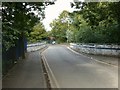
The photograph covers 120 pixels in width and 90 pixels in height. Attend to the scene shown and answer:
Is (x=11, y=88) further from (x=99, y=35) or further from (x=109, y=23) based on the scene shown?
(x=99, y=35)

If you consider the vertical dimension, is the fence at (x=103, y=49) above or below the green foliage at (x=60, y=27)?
below

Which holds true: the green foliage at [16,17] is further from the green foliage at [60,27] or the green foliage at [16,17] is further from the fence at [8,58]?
the green foliage at [60,27]

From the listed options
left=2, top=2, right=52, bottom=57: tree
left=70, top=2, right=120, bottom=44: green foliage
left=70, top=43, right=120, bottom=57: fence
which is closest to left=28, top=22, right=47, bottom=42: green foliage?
left=70, top=43, right=120, bottom=57: fence

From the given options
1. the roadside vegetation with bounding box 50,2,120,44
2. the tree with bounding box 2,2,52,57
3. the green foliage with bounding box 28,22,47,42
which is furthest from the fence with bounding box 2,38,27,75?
the green foliage with bounding box 28,22,47,42

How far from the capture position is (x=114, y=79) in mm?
18688

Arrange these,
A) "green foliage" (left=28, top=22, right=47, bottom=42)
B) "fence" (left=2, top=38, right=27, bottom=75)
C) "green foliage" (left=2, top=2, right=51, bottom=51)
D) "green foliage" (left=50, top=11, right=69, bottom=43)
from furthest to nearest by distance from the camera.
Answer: "green foliage" (left=50, top=11, right=69, bottom=43) < "green foliage" (left=28, top=22, right=47, bottom=42) < "fence" (left=2, top=38, right=27, bottom=75) < "green foliage" (left=2, top=2, right=51, bottom=51)

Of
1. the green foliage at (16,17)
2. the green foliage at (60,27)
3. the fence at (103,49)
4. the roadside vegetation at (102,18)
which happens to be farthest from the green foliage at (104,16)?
the green foliage at (60,27)

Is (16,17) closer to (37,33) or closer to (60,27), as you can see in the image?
(37,33)

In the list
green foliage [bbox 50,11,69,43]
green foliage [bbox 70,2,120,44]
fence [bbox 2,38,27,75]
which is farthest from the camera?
green foliage [bbox 50,11,69,43]

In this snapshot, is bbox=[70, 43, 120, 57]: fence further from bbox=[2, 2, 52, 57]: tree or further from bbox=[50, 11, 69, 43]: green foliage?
bbox=[50, 11, 69, 43]: green foliage

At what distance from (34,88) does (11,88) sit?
0.98m

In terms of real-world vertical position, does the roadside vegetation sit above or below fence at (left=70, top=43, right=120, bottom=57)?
above

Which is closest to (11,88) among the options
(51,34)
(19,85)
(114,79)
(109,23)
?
(19,85)

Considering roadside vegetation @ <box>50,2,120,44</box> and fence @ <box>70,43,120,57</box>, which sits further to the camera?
fence @ <box>70,43,120,57</box>
